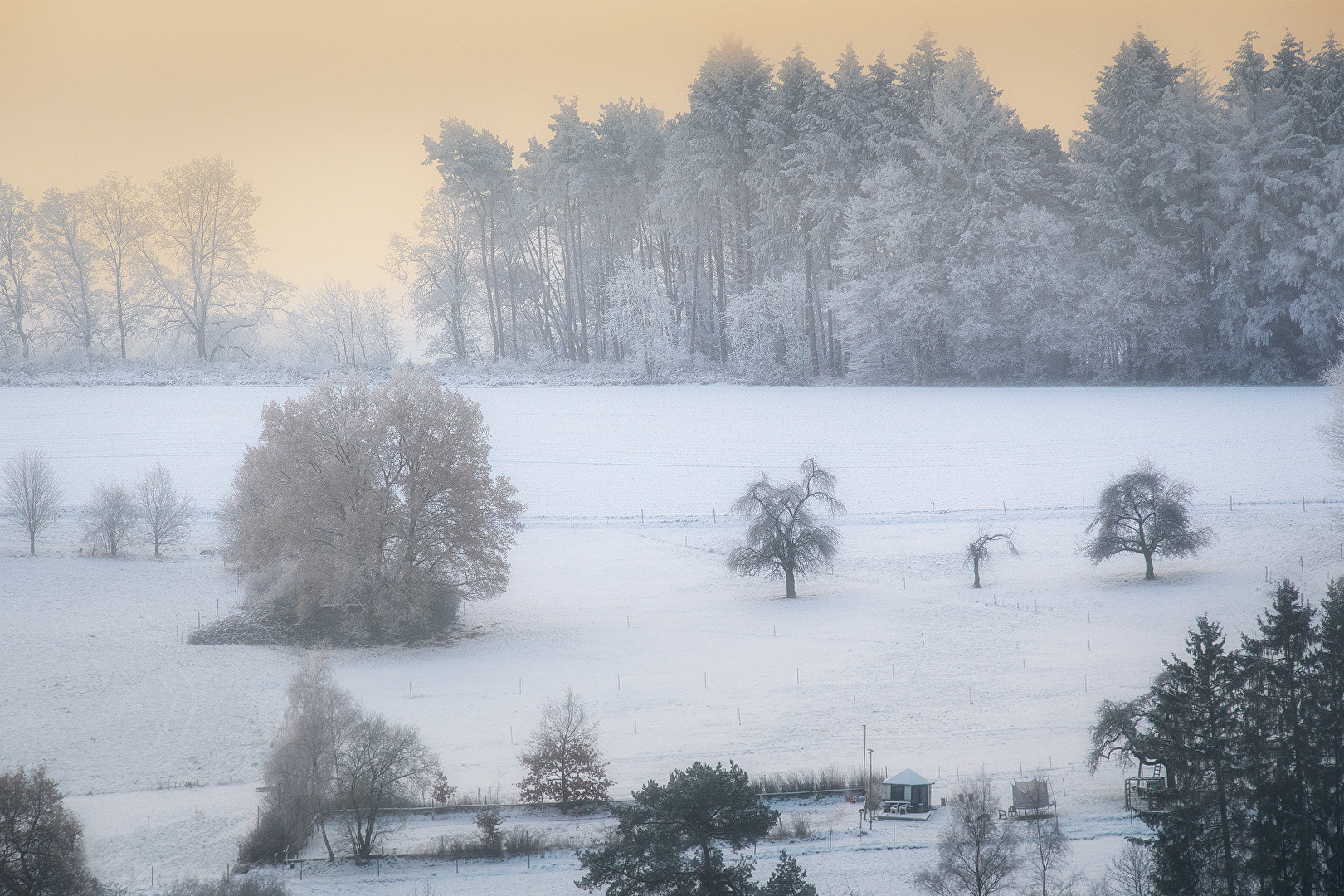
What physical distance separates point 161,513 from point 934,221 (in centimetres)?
5045

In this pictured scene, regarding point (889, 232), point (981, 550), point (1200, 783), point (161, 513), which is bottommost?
point (1200, 783)

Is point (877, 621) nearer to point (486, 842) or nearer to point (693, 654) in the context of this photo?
point (693, 654)

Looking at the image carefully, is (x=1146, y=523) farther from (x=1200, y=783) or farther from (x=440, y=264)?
(x=440, y=264)

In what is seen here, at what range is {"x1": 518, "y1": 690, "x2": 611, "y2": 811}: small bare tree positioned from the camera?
21.3 meters

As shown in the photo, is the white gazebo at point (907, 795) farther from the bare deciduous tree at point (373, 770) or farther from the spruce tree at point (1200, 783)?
the bare deciduous tree at point (373, 770)

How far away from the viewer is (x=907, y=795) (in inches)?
789

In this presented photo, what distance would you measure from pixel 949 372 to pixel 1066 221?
499 inches

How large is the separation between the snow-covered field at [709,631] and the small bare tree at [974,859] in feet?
2.60

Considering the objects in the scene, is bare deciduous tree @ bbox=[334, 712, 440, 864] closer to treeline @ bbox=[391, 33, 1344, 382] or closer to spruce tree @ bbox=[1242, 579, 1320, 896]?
spruce tree @ bbox=[1242, 579, 1320, 896]

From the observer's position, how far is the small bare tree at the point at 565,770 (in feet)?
69.9

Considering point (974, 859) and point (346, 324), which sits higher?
point (346, 324)

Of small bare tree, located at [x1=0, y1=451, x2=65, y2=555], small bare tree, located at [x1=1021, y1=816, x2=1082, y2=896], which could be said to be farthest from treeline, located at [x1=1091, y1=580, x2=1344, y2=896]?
small bare tree, located at [x1=0, y1=451, x2=65, y2=555]

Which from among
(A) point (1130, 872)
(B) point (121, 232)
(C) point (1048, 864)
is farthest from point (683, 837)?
(B) point (121, 232)

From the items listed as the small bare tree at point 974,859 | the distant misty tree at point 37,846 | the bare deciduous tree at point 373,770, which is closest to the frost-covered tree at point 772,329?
the bare deciduous tree at point 373,770
